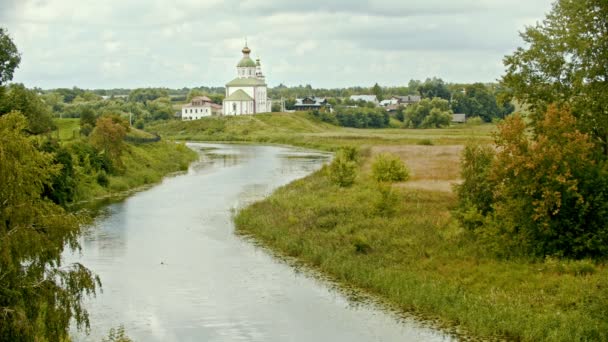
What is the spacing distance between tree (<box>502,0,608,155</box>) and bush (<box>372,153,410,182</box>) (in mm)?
12934

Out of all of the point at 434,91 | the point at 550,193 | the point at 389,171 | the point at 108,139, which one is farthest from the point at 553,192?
the point at 434,91

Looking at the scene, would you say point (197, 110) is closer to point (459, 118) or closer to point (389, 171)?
point (459, 118)

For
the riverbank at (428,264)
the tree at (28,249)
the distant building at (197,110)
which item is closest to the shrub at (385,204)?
the riverbank at (428,264)

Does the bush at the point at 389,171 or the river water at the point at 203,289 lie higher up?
the bush at the point at 389,171

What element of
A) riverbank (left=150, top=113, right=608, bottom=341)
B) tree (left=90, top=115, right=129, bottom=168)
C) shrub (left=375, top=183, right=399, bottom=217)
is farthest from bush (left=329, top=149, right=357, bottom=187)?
tree (left=90, top=115, right=129, bottom=168)

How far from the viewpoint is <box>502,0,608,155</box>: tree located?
2297 centimetres

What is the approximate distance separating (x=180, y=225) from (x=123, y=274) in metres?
8.19

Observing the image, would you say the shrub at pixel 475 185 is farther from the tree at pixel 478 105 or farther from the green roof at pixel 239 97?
the tree at pixel 478 105

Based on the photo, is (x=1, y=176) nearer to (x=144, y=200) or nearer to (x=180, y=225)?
(x=180, y=225)

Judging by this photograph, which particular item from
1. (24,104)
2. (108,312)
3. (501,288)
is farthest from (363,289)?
(24,104)

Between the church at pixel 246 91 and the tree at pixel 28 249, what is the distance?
10598cm

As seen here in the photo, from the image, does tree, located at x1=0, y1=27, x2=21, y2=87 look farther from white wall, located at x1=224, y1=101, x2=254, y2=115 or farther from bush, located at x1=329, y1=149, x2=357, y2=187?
white wall, located at x1=224, y1=101, x2=254, y2=115

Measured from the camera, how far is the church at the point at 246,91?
117812 mm

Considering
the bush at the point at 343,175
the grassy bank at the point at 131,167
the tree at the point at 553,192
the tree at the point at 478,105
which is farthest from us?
the tree at the point at 478,105
